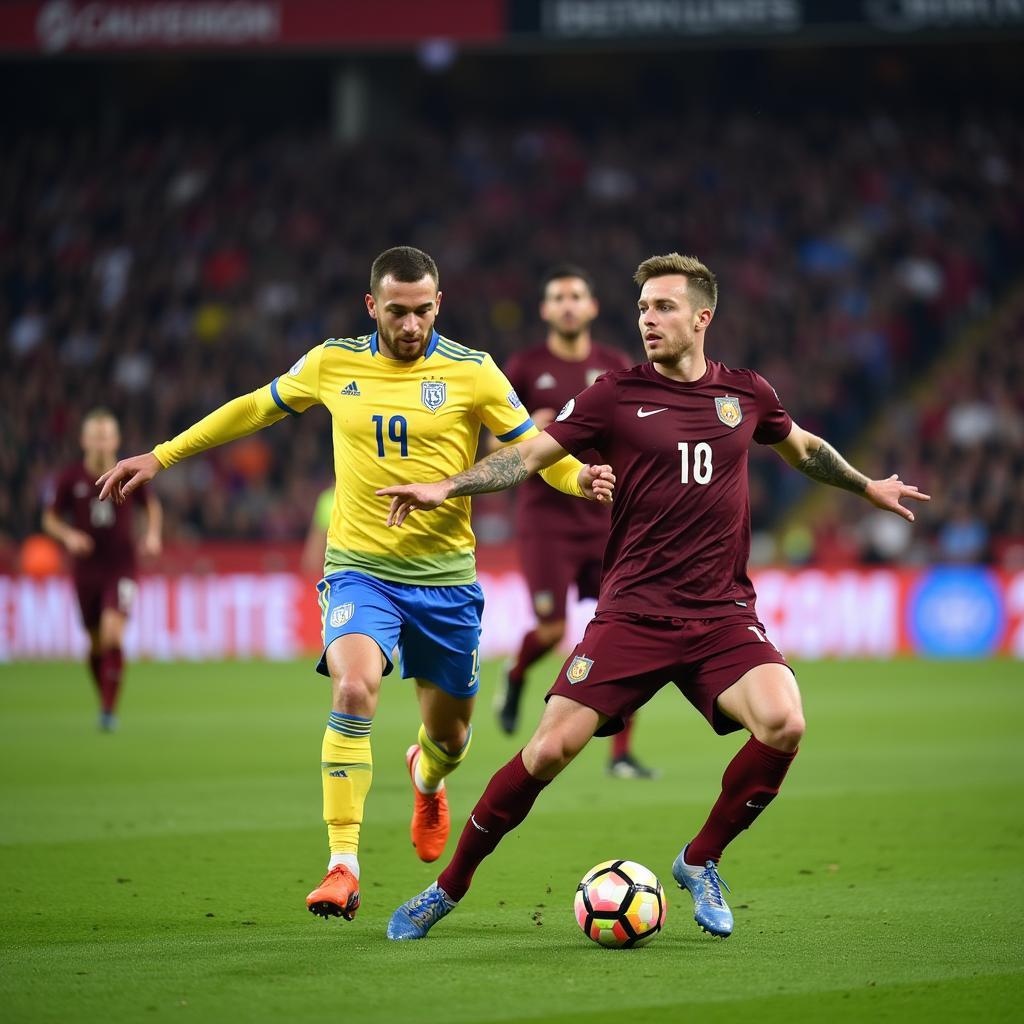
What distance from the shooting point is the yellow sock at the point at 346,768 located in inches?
248

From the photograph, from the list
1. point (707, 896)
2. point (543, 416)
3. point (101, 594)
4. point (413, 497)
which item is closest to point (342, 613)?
point (413, 497)

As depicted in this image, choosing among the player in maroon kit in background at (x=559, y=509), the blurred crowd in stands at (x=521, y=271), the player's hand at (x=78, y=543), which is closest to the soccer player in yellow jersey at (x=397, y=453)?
the player in maroon kit in background at (x=559, y=509)

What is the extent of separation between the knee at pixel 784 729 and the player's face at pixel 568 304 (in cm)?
476

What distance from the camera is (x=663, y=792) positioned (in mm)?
10023

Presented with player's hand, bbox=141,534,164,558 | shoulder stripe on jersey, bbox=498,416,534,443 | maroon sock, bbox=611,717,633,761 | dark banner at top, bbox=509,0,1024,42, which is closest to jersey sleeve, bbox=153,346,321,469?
shoulder stripe on jersey, bbox=498,416,534,443

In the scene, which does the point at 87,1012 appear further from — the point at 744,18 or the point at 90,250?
the point at 90,250

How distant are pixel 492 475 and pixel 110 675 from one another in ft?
26.3

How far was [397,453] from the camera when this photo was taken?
675 centimetres

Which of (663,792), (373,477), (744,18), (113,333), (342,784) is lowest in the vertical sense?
(663,792)

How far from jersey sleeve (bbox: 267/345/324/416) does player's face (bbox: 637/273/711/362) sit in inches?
56.3

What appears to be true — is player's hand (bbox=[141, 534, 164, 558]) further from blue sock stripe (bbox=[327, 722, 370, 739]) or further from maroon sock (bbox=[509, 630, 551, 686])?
blue sock stripe (bbox=[327, 722, 370, 739])

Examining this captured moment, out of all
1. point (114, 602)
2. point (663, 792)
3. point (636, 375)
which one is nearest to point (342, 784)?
point (636, 375)

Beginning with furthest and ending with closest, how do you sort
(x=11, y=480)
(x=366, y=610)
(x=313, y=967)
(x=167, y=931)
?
(x=11, y=480), (x=366, y=610), (x=167, y=931), (x=313, y=967)

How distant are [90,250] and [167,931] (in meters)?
22.9
